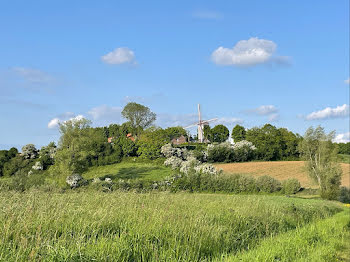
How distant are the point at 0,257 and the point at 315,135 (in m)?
41.1

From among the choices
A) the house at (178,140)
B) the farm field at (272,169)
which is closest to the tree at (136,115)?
the house at (178,140)

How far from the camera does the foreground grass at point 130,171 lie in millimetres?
53094

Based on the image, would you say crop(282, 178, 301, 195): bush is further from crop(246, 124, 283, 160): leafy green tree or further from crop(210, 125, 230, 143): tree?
crop(210, 125, 230, 143): tree

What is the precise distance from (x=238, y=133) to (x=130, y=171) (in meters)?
33.6

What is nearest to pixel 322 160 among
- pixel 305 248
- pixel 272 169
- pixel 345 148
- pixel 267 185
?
pixel 267 185

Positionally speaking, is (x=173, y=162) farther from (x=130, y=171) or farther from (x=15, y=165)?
(x=15, y=165)

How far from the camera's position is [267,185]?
40.1m

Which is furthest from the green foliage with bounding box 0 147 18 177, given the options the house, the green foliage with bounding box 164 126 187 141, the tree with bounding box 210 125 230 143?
the tree with bounding box 210 125 230 143

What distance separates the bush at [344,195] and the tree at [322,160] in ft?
5.59

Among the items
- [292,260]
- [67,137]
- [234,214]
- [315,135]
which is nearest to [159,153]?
[67,137]

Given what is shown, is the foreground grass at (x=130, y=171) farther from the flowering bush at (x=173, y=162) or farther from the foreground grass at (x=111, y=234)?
the foreground grass at (x=111, y=234)

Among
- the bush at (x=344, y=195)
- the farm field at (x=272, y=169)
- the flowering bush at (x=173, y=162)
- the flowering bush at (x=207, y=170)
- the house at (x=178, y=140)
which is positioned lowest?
the bush at (x=344, y=195)

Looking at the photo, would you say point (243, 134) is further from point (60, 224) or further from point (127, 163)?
point (60, 224)

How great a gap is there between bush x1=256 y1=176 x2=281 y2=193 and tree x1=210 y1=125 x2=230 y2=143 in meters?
44.3
